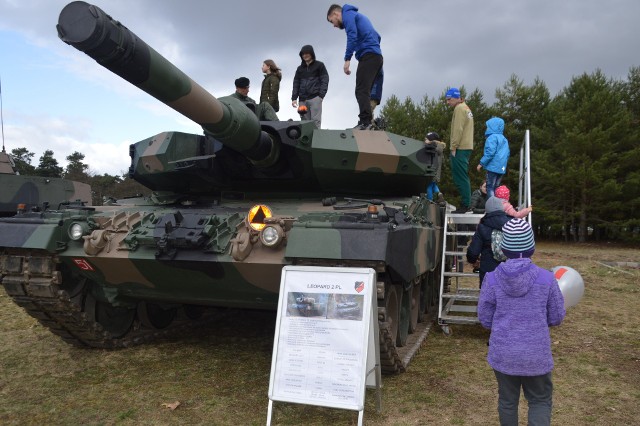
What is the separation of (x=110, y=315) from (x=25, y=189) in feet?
27.5

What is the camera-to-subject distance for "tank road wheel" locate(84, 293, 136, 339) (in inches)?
267

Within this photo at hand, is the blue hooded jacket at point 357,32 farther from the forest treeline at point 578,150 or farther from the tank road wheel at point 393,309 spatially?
the forest treeline at point 578,150

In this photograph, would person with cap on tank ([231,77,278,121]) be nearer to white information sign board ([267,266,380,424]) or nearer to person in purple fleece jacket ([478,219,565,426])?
white information sign board ([267,266,380,424])

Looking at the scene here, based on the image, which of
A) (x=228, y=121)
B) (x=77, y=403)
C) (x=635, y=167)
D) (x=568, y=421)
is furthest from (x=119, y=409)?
(x=635, y=167)

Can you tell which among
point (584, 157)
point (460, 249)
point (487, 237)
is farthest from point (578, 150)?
point (487, 237)

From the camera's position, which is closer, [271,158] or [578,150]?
[271,158]

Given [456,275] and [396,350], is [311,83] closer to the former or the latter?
[456,275]

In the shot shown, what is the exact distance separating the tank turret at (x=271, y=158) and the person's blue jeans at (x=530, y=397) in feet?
10.7

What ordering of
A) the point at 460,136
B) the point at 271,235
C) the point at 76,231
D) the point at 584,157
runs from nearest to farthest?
the point at 271,235 → the point at 76,231 → the point at 460,136 → the point at 584,157

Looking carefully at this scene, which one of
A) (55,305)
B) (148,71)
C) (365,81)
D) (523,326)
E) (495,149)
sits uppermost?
(365,81)

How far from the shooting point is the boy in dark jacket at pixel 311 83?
30.1 ft

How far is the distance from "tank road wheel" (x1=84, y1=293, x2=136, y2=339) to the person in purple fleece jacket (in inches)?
197

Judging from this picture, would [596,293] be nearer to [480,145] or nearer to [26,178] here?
[26,178]

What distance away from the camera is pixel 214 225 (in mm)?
5492
